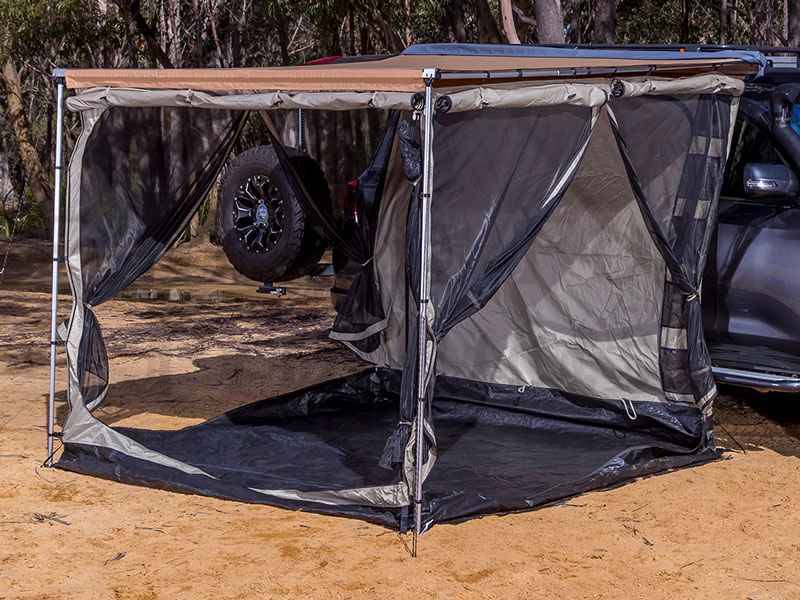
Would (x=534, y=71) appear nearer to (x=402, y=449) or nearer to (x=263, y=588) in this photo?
(x=402, y=449)

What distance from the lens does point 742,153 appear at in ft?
21.1

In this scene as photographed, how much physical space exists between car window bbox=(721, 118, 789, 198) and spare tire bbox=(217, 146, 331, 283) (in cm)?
241

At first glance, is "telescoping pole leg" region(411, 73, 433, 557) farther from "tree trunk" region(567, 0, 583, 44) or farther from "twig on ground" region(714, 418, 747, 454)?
"tree trunk" region(567, 0, 583, 44)

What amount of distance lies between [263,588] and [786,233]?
3.58m

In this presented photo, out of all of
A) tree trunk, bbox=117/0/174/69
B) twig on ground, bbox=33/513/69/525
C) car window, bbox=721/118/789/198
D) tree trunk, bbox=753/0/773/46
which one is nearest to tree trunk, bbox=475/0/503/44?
tree trunk, bbox=117/0/174/69

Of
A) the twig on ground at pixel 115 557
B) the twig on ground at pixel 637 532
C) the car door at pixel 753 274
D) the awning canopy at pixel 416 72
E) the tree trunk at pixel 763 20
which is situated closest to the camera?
the twig on ground at pixel 115 557

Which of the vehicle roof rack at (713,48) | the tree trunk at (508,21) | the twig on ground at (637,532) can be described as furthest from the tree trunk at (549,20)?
the twig on ground at (637,532)

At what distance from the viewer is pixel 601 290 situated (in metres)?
6.82

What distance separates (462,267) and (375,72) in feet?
3.47

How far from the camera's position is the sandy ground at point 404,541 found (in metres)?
4.30

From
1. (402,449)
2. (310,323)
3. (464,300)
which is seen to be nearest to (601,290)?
(464,300)

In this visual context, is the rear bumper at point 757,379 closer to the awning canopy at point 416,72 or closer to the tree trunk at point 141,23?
the awning canopy at point 416,72

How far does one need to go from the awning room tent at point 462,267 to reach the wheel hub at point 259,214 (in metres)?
0.26

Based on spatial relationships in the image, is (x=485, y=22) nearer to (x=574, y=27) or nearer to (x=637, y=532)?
(x=574, y=27)
